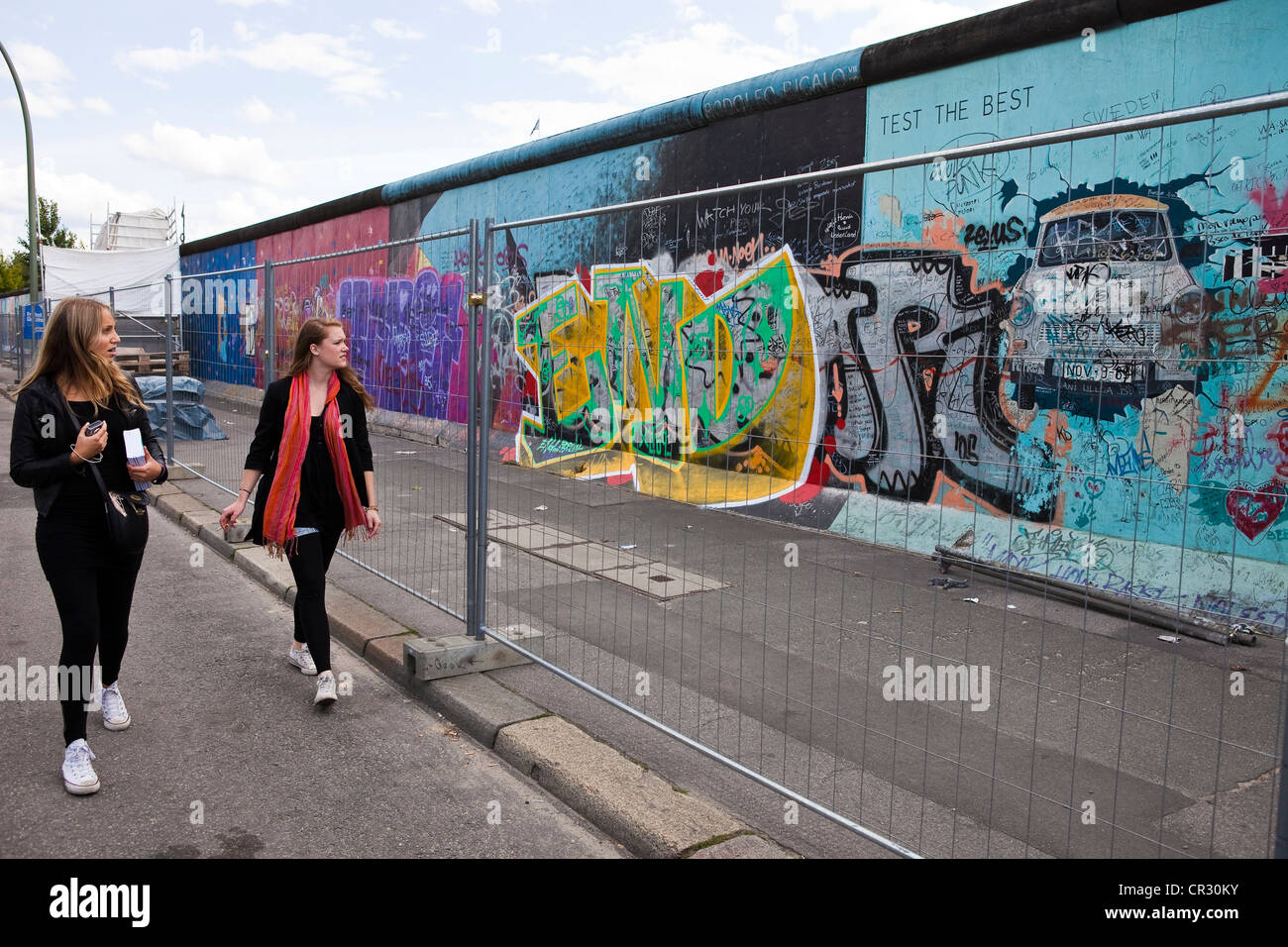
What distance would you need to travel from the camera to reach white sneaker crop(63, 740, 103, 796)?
12.4 feet

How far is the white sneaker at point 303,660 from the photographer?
5.31 metres

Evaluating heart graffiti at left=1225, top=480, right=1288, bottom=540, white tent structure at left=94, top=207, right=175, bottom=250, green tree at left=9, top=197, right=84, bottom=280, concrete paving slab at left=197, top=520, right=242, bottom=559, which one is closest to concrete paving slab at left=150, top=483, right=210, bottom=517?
concrete paving slab at left=197, top=520, right=242, bottom=559

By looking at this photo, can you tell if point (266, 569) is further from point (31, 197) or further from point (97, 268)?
point (97, 268)

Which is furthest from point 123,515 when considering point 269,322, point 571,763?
point 269,322

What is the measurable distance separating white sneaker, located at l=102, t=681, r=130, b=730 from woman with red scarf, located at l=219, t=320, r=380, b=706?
83cm

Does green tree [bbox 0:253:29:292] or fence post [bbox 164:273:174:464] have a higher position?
green tree [bbox 0:253:29:292]

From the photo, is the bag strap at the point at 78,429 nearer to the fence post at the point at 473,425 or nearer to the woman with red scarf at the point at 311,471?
the woman with red scarf at the point at 311,471

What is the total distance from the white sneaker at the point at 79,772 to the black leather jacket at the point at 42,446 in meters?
0.94

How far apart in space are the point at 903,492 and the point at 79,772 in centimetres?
355

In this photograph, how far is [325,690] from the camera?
15.6 feet

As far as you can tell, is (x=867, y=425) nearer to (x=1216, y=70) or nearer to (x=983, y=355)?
(x=983, y=355)

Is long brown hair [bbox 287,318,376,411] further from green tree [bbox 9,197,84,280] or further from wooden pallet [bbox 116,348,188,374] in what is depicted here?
green tree [bbox 9,197,84,280]

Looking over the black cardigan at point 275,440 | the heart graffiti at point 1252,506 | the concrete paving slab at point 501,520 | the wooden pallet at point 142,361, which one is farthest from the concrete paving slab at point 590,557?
the wooden pallet at point 142,361
